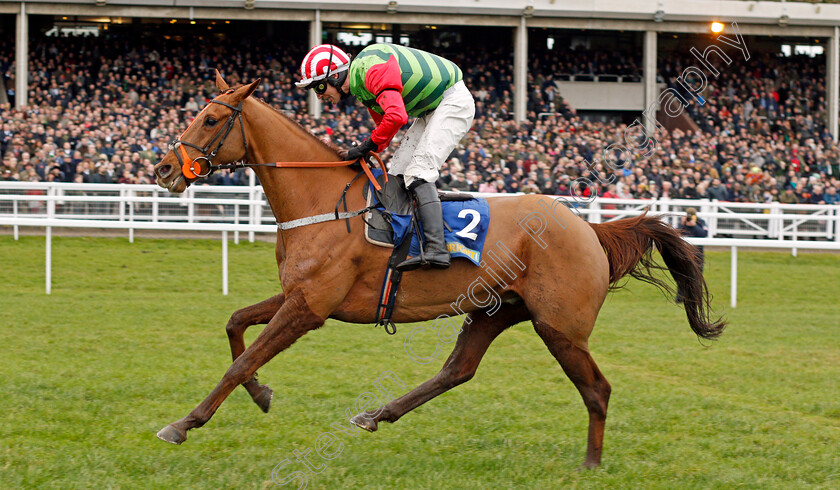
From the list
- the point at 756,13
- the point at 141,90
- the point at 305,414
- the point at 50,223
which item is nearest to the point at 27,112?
the point at 141,90

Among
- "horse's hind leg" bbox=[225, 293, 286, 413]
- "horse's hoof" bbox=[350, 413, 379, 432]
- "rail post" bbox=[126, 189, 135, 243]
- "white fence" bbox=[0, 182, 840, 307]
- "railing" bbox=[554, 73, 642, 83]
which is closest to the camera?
"horse's hind leg" bbox=[225, 293, 286, 413]

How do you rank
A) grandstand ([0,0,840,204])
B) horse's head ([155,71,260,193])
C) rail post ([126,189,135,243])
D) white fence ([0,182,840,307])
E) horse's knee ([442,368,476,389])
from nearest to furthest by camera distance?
horse's head ([155,71,260,193])
horse's knee ([442,368,476,389])
white fence ([0,182,840,307])
rail post ([126,189,135,243])
grandstand ([0,0,840,204])

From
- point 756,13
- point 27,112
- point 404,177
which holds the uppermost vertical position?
point 756,13

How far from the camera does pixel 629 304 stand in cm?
1078

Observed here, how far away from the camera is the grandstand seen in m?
15.2

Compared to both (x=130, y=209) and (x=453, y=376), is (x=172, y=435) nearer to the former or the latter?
(x=453, y=376)

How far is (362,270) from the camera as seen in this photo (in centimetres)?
430

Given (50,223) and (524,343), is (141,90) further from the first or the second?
(524,343)

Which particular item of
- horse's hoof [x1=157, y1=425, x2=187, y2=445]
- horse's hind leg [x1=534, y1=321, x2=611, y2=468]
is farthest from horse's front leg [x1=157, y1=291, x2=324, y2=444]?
horse's hind leg [x1=534, y1=321, x2=611, y2=468]

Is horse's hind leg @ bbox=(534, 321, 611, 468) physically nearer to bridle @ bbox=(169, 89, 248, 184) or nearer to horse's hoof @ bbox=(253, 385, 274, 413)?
horse's hoof @ bbox=(253, 385, 274, 413)

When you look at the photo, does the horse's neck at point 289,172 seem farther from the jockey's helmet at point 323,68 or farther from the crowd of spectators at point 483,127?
the crowd of spectators at point 483,127

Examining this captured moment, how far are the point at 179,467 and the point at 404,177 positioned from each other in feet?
5.71

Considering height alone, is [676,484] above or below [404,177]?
below

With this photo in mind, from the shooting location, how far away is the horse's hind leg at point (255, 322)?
4477mm
